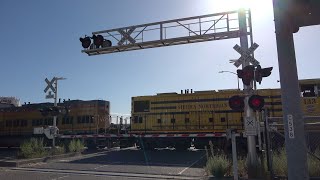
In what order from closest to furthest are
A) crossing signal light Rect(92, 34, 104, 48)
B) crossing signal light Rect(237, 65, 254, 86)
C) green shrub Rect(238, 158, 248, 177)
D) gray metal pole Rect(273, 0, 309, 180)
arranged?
gray metal pole Rect(273, 0, 309, 180) → crossing signal light Rect(237, 65, 254, 86) → green shrub Rect(238, 158, 248, 177) → crossing signal light Rect(92, 34, 104, 48)

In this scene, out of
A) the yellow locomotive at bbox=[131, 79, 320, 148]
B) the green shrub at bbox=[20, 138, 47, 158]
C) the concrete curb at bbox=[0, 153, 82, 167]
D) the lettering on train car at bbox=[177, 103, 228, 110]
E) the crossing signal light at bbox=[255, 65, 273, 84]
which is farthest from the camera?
the lettering on train car at bbox=[177, 103, 228, 110]

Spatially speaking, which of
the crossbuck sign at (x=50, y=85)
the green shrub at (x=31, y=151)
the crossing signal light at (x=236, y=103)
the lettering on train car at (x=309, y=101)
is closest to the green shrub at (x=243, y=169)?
the crossing signal light at (x=236, y=103)

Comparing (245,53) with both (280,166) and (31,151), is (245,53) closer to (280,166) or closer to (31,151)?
(280,166)

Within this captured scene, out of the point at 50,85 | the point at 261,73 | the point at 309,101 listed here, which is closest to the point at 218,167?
the point at 261,73

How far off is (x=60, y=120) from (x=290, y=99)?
96.9 ft

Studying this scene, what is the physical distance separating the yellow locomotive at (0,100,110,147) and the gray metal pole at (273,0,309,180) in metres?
25.5

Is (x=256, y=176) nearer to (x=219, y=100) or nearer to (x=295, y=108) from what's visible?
(x=295, y=108)

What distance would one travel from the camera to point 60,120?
3269 centimetres

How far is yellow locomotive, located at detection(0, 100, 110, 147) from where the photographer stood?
31.3 m

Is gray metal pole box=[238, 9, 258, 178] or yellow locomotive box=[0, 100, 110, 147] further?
yellow locomotive box=[0, 100, 110, 147]

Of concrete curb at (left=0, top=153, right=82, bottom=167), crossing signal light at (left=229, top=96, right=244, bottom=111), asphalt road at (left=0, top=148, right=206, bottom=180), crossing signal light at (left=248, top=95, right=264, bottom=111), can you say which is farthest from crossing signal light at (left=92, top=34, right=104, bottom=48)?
crossing signal light at (left=248, top=95, right=264, bottom=111)

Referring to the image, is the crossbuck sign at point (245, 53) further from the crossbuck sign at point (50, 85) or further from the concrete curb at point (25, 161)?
the crossbuck sign at point (50, 85)

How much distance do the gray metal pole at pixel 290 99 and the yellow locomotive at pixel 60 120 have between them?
2553 centimetres

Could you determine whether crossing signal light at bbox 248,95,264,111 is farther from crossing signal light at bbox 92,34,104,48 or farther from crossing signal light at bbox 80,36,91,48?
crossing signal light at bbox 80,36,91,48
